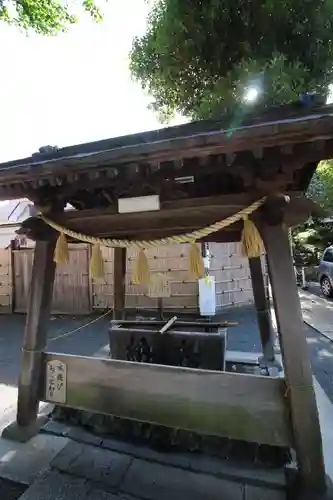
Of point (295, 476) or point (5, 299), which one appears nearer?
point (295, 476)

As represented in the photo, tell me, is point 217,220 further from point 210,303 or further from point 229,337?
point 210,303

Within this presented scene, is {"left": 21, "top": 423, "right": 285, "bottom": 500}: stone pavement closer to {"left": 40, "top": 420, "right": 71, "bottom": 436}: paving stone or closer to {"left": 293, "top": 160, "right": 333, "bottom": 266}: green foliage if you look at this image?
{"left": 40, "top": 420, "right": 71, "bottom": 436}: paving stone

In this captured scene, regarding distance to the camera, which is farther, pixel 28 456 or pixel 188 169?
pixel 28 456

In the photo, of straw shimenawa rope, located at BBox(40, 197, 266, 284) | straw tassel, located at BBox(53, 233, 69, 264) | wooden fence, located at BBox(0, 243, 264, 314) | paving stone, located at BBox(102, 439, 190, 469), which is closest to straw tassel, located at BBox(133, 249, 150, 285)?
straw shimenawa rope, located at BBox(40, 197, 266, 284)

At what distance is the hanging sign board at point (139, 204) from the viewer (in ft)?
9.15

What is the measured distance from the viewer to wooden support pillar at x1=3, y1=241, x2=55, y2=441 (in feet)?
9.96

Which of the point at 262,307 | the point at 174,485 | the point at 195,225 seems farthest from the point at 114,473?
the point at 262,307

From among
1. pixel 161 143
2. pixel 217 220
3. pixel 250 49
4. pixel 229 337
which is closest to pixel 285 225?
pixel 217 220

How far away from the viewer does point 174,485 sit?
236cm

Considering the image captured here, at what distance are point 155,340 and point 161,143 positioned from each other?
2.27 meters

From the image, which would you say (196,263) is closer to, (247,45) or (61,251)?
(61,251)

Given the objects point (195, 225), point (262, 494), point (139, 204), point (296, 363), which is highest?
point (139, 204)

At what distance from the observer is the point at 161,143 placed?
2.17 meters

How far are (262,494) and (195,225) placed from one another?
2.09 meters
